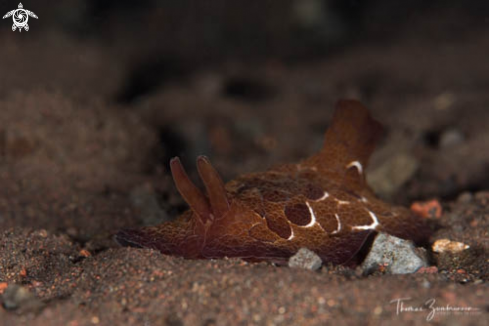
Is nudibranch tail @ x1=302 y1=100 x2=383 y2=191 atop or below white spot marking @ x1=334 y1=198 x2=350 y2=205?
atop

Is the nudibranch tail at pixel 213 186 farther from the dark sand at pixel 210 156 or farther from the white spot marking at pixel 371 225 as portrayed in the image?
the white spot marking at pixel 371 225

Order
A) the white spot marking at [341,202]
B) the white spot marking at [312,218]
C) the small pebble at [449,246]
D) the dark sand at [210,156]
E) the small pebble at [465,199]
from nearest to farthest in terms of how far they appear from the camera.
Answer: the dark sand at [210,156] < the white spot marking at [312,218] < the small pebble at [449,246] < the white spot marking at [341,202] < the small pebble at [465,199]

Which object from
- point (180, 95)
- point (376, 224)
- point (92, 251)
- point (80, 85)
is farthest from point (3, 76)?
point (376, 224)

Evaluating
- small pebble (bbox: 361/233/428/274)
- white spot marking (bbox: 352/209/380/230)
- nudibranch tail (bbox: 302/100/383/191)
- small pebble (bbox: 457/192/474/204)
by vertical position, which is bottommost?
small pebble (bbox: 361/233/428/274)

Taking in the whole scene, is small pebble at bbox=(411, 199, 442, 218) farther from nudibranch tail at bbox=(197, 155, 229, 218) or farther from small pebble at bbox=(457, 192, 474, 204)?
nudibranch tail at bbox=(197, 155, 229, 218)

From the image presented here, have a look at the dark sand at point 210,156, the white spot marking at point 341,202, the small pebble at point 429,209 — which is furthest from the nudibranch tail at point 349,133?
the dark sand at point 210,156

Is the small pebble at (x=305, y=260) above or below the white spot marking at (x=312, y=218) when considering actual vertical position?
below

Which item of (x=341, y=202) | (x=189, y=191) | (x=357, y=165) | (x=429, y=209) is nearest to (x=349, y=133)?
(x=357, y=165)

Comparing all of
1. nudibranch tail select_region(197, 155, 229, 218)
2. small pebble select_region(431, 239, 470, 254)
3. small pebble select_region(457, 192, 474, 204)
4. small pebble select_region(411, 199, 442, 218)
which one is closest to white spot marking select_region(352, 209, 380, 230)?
small pebble select_region(431, 239, 470, 254)
